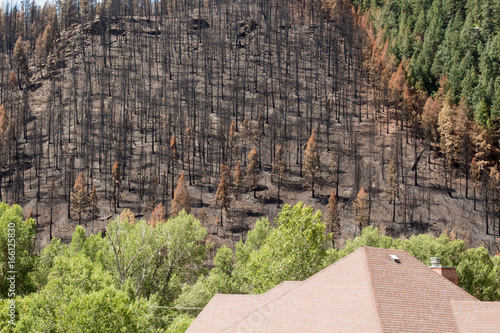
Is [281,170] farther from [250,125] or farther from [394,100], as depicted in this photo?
[394,100]

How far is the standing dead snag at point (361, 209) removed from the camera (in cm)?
9638

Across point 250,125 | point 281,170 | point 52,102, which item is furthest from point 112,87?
point 281,170

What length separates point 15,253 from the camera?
42750 millimetres

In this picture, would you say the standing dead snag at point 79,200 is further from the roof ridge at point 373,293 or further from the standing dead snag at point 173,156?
the roof ridge at point 373,293

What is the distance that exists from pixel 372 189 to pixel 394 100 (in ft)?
99.4

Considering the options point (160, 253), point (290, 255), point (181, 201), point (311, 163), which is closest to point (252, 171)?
point (311, 163)

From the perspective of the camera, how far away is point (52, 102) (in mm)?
133500

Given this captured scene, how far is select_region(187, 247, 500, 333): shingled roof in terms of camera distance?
2211 cm

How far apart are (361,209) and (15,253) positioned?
220ft

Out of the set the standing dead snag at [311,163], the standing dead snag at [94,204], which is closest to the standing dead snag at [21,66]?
the standing dead snag at [94,204]

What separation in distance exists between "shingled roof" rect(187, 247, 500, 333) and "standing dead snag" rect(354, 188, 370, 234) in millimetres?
70534

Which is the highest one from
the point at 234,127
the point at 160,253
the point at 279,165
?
the point at 234,127

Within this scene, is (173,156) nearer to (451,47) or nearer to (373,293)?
(451,47)

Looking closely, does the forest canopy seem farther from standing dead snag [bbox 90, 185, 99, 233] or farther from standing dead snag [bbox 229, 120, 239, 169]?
standing dead snag [bbox 90, 185, 99, 233]
